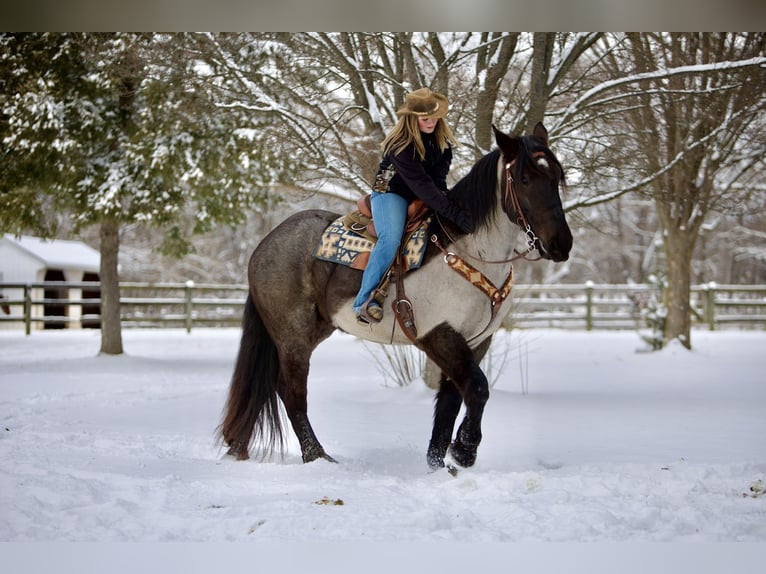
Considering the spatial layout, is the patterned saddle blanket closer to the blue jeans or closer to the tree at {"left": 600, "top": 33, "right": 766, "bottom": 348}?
the blue jeans

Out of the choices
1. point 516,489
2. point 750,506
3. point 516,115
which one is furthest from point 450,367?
point 516,115

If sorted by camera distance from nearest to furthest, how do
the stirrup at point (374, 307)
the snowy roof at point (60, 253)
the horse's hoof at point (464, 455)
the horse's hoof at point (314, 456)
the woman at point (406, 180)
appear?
the horse's hoof at point (464, 455), the woman at point (406, 180), the stirrup at point (374, 307), the horse's hoof at point (314, 456), the snowy roof at point (60, 253)

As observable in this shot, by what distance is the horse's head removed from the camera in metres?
2.90

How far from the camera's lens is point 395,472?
11.3 feet

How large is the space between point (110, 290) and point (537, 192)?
23.7 feet

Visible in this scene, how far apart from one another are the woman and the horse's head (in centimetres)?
29

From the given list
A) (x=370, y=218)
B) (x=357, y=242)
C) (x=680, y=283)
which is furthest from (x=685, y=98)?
(x=680, y=283)

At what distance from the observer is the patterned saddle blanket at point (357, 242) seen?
3.34 meters

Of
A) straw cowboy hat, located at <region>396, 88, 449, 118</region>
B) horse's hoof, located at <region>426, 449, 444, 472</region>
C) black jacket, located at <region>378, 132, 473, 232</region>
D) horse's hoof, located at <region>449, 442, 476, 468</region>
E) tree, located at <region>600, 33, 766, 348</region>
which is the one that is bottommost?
horse's hoof, located at <region>426, 449, 444, 472</region>

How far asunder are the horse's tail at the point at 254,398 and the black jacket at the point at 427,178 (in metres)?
1.06

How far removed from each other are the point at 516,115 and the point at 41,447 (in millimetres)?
3545

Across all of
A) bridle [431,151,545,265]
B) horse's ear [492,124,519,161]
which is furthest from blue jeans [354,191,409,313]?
horse's ear [492,124,519,161]

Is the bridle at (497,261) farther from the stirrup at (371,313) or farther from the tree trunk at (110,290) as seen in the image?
the tree trunk at (110,290)

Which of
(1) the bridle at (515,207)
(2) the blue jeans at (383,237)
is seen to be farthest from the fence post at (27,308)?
(1) the bridle at (515,207)
